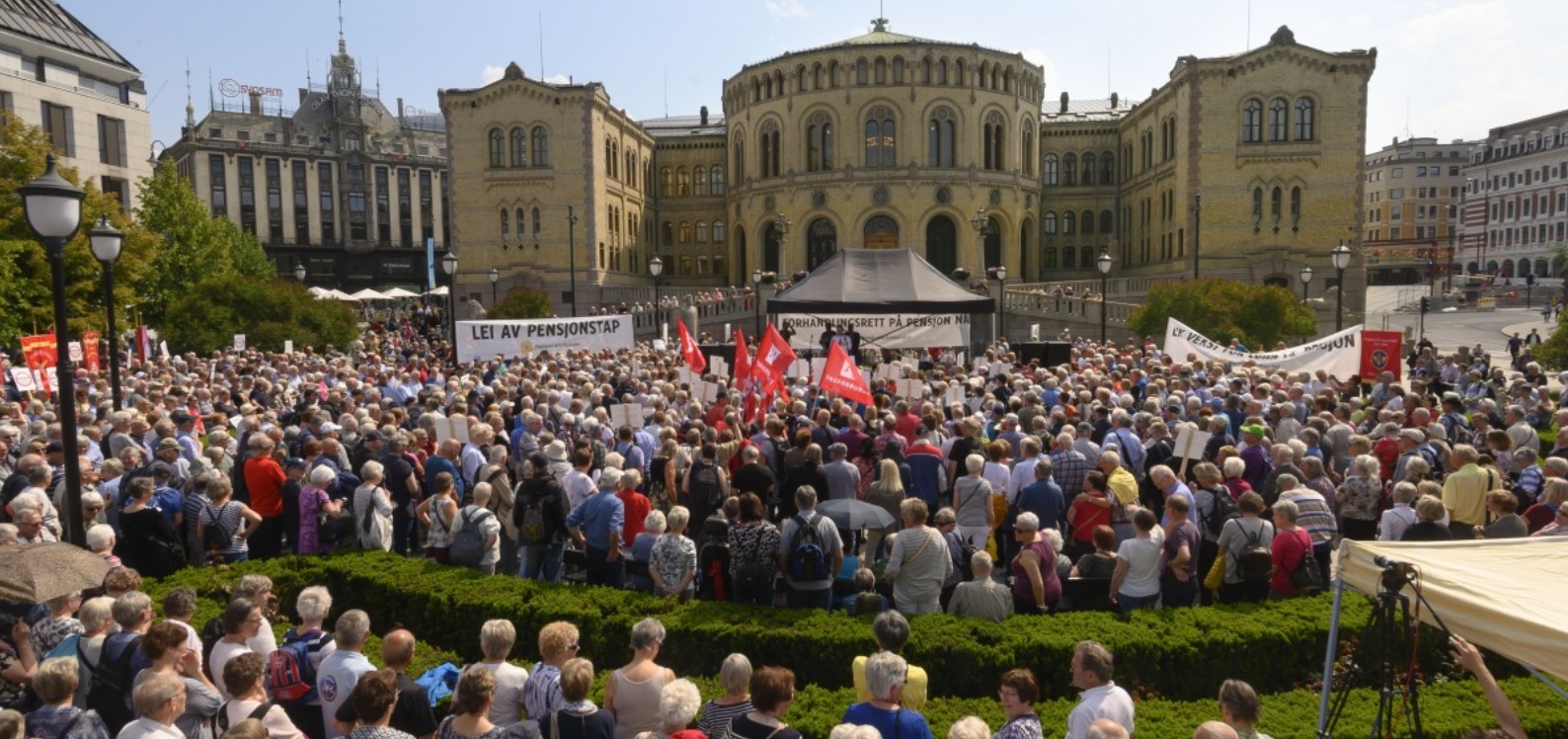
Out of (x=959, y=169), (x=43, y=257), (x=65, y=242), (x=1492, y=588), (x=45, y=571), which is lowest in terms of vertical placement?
(x=45, y=571)

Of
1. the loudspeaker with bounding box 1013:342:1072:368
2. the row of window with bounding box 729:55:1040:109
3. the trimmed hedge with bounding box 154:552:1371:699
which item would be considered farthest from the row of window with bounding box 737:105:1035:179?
the trimmed hedge with bounding box 154:552:1371:699

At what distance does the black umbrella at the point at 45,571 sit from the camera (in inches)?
257

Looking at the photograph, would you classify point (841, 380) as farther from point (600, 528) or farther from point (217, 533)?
point (217, 533)

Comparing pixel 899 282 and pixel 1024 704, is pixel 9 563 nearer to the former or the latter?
pixel 1024 704

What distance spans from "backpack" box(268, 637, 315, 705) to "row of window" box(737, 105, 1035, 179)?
5403cm

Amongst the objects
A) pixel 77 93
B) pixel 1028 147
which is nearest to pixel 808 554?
pixel 77 93

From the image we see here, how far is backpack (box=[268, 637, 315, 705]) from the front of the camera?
648cm

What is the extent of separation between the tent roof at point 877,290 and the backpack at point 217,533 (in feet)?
48.9

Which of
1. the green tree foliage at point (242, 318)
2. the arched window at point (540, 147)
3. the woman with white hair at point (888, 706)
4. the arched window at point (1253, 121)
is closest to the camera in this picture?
the woman with white hair at point (888, 706)

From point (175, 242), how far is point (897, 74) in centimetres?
3794

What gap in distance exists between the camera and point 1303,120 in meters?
51.5

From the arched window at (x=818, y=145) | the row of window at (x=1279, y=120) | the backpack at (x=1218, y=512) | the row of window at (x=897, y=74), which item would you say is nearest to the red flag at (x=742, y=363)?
the backpack at (x=1218, y=512)

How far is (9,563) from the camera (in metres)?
6.71

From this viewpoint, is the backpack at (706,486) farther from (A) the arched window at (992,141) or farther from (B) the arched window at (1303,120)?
(A) the arched window at (992,141)
